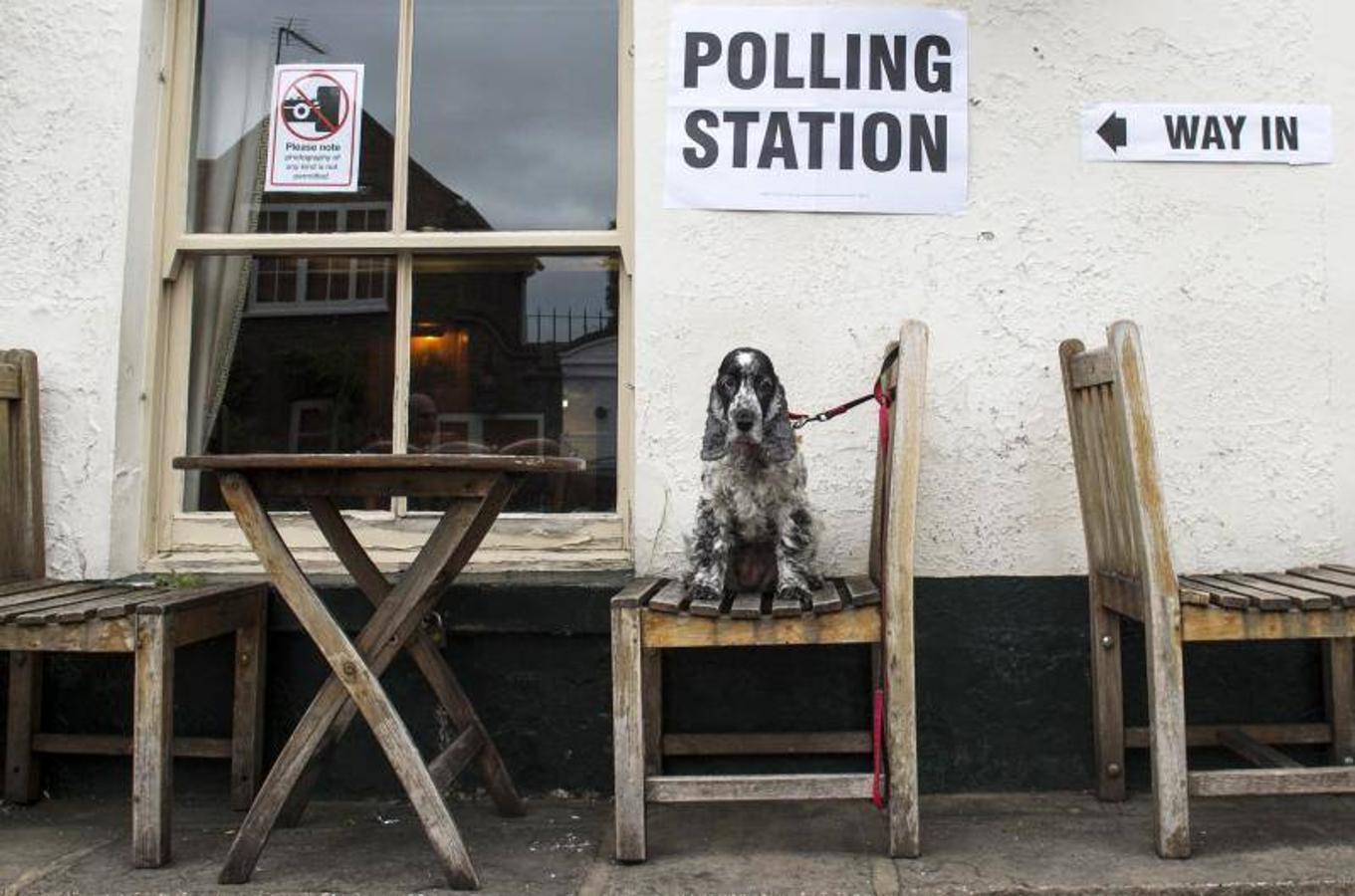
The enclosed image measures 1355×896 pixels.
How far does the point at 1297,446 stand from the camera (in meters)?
3.13

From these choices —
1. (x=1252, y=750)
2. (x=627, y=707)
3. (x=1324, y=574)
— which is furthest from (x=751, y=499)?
(x=1324, y=574)

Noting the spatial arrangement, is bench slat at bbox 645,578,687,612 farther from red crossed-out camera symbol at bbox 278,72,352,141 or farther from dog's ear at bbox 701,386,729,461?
red crossed-out camera symbol at bbox 278,72,352,141

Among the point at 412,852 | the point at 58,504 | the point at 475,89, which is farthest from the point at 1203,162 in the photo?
the point at 58,504

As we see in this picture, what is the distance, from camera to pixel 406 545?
3312mm

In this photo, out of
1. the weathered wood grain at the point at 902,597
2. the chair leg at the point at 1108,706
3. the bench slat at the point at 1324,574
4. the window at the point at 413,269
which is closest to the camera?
the weathered wood grain at the point at 902,597

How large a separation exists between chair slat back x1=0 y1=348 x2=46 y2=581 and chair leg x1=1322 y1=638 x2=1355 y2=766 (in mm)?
4041

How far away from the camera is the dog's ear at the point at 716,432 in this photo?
268cm

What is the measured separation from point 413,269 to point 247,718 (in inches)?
61.0

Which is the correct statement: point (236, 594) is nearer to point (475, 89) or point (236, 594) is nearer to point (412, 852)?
point (412, 852)

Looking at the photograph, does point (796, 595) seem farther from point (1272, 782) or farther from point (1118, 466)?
point (1272, 782)

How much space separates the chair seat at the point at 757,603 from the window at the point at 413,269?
799 mm

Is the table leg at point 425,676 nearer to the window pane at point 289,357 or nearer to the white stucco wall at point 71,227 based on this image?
the window pane at point 289,357

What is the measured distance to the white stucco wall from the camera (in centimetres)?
320

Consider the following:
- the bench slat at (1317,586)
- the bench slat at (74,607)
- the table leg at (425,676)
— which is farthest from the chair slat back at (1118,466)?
the bench slat at (74,607)
